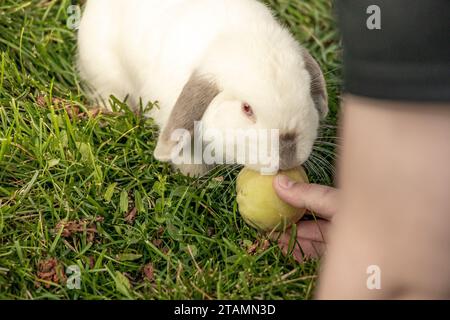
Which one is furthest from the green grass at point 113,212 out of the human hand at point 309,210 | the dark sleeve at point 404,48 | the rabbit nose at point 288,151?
the dark sleeve at point 404,48

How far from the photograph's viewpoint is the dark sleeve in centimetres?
151

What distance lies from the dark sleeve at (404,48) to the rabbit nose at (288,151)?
0.87 metres

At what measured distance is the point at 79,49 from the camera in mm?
3578

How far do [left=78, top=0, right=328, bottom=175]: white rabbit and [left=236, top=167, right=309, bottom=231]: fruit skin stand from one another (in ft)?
0.21

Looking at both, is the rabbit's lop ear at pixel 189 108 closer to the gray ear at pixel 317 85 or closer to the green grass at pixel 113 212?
the green grass at pixel 113 212

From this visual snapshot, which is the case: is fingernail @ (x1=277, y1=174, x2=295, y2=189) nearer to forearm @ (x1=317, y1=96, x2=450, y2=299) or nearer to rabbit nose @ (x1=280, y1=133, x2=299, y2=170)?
rabbit nose @ (x1=280, y1=133, x2=299, y2=170)

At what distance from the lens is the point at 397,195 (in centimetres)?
165

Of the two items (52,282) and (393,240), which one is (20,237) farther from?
(393,240)

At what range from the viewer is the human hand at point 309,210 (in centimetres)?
251

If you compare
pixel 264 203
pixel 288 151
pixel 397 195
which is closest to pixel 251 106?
pixel 288 151

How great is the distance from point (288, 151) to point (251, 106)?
196mm
